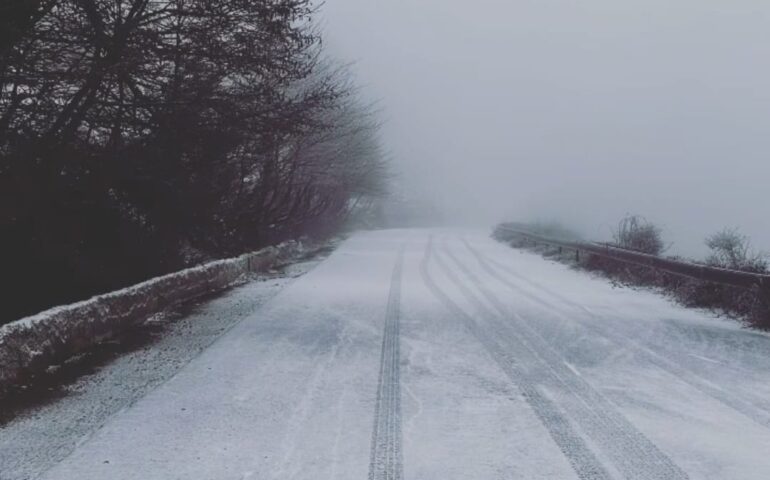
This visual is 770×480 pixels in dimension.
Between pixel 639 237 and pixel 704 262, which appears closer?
pixel 704 262

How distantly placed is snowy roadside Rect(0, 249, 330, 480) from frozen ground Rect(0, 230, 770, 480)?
48mm

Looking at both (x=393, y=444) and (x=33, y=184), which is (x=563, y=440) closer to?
(x=393, y=444)

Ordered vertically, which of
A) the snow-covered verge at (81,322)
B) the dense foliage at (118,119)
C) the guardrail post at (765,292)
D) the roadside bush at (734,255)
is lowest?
the snow-covered verge at (81,322)

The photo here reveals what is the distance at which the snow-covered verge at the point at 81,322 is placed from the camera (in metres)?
6.26

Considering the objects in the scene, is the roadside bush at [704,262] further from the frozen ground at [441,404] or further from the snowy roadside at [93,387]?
the snowy roadside at [93,387]

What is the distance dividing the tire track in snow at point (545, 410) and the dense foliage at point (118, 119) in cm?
492

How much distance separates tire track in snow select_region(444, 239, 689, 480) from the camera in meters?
4.39

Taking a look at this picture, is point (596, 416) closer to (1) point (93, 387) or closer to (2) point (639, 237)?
(1) point (93, 387)

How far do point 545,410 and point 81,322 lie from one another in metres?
5.30

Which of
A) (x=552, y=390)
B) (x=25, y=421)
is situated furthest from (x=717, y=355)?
(x=25, y=421)

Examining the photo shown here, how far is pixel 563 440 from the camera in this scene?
16.0ft

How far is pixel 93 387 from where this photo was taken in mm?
6262

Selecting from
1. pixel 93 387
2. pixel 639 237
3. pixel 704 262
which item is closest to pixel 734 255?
pixel 704 262

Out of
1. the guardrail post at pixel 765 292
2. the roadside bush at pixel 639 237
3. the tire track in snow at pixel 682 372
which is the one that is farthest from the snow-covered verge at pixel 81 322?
the roadside bush at pixel 639 237
